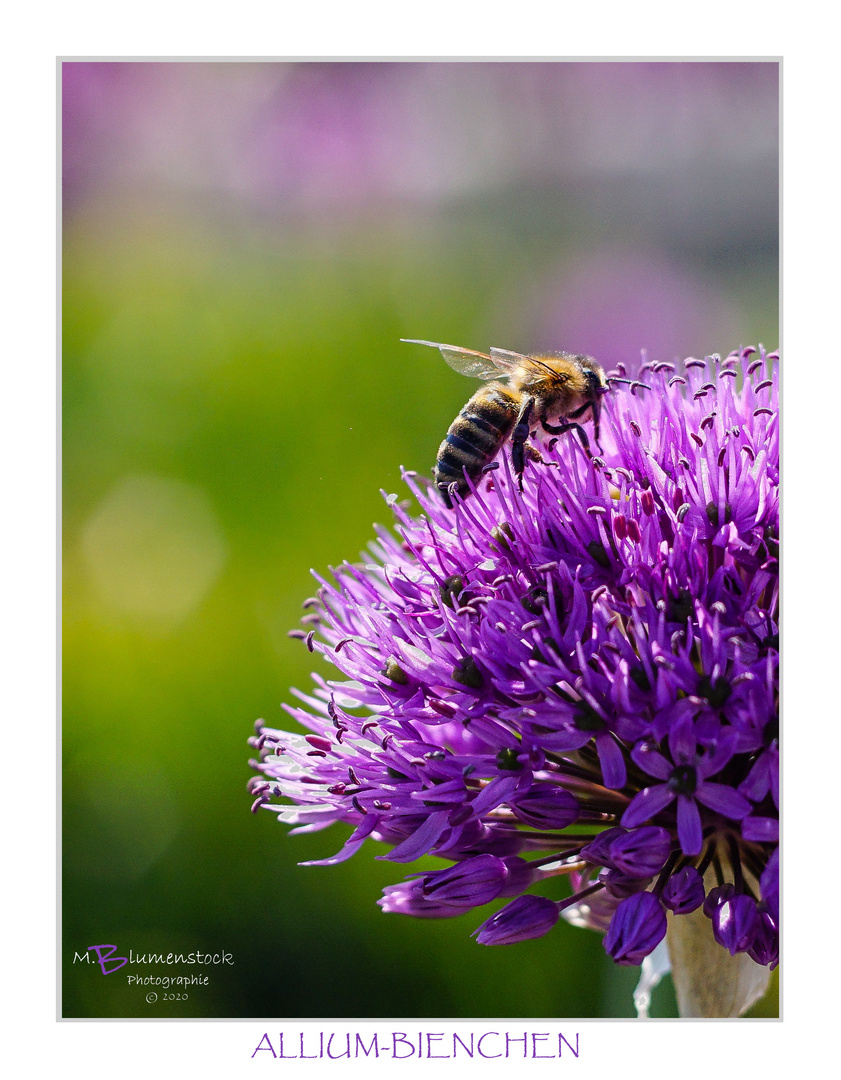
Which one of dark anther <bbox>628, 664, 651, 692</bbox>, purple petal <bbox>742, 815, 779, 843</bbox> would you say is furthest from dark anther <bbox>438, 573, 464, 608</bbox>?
purple petal <bbox>742, 815, 779, 843</bbox>

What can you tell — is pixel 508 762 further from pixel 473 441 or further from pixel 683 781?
pixel 473 441

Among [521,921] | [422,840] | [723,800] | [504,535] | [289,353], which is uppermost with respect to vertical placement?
[289,353]

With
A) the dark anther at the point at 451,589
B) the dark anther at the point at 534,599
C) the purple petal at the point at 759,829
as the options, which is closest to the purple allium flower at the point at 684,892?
the purple petal at the point at 759,829

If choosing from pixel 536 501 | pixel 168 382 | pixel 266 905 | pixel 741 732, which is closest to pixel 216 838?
pixel 266 905

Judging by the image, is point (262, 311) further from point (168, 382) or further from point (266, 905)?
point (266, 905)

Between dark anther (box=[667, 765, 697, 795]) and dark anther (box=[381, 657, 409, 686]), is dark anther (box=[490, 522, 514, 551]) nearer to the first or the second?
dark anther (box=[381, 657, 409, 686])

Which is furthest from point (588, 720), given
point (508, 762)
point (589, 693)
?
point (508, 762)

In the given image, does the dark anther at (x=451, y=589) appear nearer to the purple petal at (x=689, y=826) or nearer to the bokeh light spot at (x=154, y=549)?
the purple petal at (x=689, y=826)
